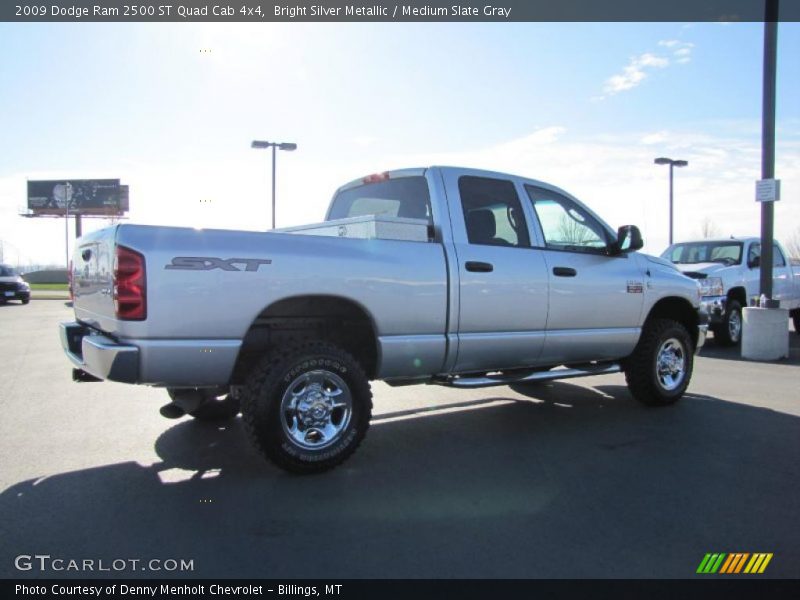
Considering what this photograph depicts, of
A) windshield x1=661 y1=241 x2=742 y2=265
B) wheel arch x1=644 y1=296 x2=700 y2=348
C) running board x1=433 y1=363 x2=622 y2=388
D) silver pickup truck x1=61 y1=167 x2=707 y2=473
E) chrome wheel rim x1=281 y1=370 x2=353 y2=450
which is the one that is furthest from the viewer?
windshield x1=661 y1=241 x2=742 y2=265

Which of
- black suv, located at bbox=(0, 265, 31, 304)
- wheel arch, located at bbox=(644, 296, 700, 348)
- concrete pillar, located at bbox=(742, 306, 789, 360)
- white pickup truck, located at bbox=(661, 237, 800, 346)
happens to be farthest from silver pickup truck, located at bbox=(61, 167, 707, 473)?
black suv, located at bbox=(0, 265, 31, 304)

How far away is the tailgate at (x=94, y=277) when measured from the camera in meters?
3.74

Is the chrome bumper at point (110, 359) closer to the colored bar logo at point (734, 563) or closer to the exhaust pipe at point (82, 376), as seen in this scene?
the exhaust pipe at point (82, 376)

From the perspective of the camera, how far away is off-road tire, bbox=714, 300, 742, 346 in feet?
34.8

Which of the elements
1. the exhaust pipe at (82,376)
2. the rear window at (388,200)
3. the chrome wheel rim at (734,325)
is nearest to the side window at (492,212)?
the rear window at (388,200)

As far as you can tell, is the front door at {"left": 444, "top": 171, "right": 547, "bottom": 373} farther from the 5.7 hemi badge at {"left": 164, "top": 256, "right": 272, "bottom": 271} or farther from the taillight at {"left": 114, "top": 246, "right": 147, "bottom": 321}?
the taillight at {"left": 114, "top": 246, "right": 147, "bottom": 321}

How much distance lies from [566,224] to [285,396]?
10.3ft

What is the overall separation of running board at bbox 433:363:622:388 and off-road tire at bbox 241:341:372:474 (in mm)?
805

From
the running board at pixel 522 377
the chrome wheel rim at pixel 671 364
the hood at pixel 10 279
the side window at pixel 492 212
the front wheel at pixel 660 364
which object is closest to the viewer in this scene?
the running board at pixel 522 377

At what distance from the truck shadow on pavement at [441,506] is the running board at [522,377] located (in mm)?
465

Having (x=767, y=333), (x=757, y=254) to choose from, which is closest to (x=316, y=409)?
(x=767, y=333)

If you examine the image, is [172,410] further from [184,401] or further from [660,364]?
[660,364]
